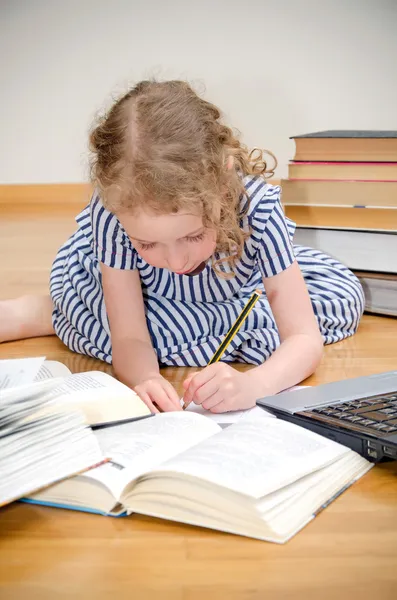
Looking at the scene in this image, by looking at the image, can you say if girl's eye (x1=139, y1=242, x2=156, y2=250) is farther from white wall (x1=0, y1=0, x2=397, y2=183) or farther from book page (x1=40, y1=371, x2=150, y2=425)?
white wall (x1=0, y1=0, x2=397, y2=183)

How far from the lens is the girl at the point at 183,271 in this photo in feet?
3.11

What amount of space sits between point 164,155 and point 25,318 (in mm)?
633

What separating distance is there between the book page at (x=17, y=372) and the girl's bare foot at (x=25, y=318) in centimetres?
67

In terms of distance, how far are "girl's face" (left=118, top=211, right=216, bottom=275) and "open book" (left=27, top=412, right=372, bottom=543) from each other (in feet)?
0.81

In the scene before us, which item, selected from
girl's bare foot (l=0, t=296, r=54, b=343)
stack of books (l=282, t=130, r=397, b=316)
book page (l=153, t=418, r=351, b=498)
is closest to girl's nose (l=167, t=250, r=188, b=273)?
book page (l=153, t=418, r=351, b=498)

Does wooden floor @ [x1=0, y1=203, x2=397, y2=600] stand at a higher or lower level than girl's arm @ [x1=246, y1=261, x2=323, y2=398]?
lower

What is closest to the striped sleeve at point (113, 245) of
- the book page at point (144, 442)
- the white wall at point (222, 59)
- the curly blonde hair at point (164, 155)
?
the curly blonde hair at point (164, 155)

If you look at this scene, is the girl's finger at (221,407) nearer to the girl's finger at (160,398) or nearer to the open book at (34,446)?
the girl's finger at (160,398)

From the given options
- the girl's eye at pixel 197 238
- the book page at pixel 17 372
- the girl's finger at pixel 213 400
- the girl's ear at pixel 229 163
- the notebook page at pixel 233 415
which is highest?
the girl's ear at pixel 229 163

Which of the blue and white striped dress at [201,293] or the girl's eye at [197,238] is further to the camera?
the blue and white striped dress at [201,293]

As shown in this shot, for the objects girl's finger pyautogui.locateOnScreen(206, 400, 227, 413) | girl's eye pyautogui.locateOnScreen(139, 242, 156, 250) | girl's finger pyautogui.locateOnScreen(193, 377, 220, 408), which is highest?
girl's eye pyautogui.locateOnScreen(139, 242, 156, 250)

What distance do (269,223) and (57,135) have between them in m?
2.29

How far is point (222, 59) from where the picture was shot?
3162 millimetres

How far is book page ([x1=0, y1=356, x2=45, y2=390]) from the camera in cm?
73
